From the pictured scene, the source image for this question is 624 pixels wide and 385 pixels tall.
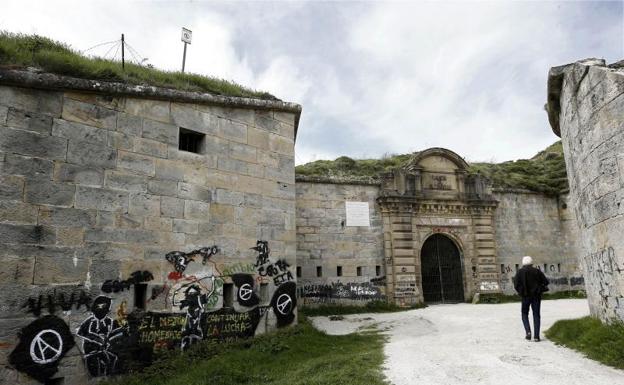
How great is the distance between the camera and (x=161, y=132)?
754 cm

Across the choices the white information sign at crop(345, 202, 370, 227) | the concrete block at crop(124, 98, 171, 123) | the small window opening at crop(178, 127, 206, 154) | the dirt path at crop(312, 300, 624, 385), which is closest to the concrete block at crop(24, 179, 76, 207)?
the concrete block at crop(124, 98, 171, 123)

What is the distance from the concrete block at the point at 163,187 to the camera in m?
7.23

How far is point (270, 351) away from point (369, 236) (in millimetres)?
7497

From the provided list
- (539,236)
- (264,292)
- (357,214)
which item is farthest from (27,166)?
(539,236)

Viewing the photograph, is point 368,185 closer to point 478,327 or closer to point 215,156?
point 478,327

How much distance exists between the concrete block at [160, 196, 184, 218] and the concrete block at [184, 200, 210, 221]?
9 centimetres

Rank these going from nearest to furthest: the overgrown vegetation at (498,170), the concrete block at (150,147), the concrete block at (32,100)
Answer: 1. the concrete block at (32,100)
2. the concrete block at (150,147)
3. the overgrown vegetation at (498,170)

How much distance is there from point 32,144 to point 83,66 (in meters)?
1.67

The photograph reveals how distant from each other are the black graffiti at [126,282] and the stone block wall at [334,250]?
6.88m

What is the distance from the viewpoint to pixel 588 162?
21.2ft

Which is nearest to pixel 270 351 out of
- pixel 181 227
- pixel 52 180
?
pixel 181 227

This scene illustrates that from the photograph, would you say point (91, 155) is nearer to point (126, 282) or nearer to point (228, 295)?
point (126, 282)

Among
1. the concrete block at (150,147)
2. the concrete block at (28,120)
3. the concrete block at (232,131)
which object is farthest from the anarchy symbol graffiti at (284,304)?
the concrete block at (28,120)

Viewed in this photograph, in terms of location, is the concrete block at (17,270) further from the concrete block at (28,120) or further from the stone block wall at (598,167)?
the stone block wall at (598,167)
